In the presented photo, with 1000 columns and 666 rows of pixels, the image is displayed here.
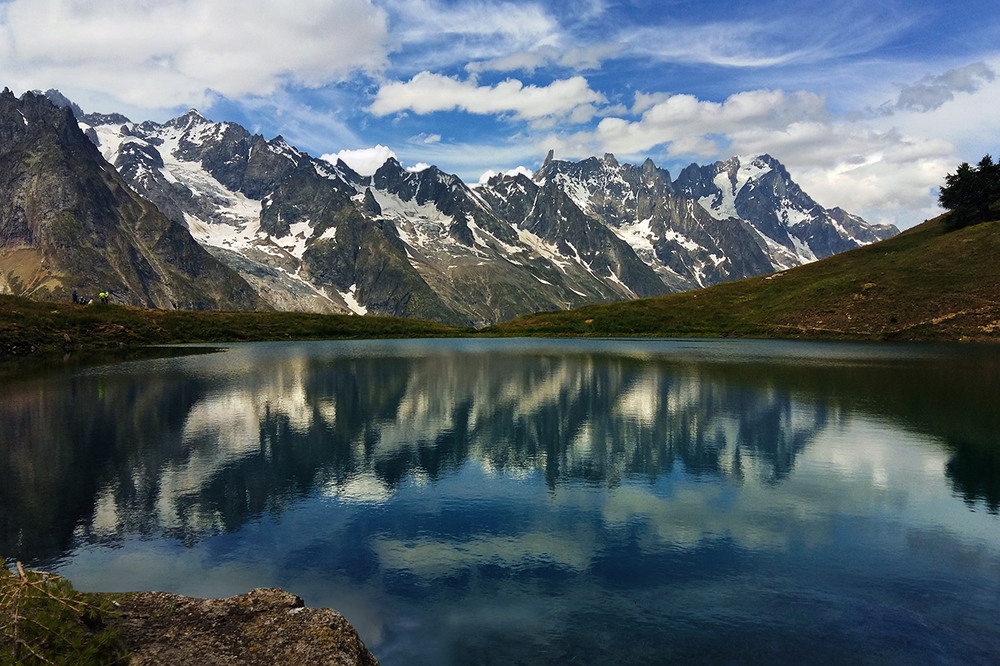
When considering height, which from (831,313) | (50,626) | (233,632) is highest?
(831,313)

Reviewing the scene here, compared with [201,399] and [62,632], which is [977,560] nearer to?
[62,632]

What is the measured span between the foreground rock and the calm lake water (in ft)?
14.8

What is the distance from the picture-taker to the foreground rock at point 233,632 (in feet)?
39.7

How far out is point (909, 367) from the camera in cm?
8719

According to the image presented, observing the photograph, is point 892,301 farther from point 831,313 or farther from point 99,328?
point 99,328

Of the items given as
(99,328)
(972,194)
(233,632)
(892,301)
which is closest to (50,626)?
(233,632)

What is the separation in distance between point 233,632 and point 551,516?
17680 millimetres

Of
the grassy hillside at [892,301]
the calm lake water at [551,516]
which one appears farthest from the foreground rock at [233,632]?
the grassy hillside at [892,301]

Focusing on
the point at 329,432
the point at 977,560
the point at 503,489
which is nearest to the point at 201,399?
the point at 329,432

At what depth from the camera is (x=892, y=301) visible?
157750mm

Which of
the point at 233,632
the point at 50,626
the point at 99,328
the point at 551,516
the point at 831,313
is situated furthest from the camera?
the point at 831,313

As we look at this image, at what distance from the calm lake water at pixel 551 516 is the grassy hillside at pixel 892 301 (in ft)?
332

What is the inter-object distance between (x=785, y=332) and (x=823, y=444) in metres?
138

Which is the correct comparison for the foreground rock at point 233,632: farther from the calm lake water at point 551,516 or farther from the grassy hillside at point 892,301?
the grassy hillside at point 892,301
